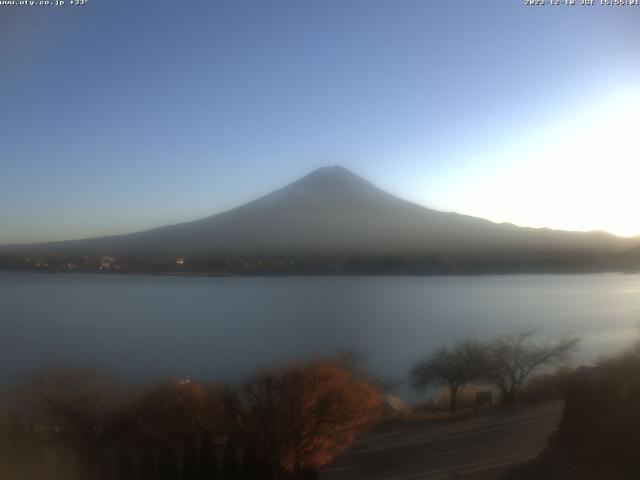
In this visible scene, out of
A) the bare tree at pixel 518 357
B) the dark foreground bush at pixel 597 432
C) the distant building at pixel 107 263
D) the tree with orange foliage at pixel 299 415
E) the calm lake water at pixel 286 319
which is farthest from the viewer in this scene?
the distant building at pixel 107 263

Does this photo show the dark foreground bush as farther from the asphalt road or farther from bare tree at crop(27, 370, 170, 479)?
bare tree at crop(27, 370, 170, 479)

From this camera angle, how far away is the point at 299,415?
359 cm

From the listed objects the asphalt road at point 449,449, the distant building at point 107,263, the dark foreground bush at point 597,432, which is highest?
the distant building at point 107,263

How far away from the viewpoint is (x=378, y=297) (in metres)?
8.67

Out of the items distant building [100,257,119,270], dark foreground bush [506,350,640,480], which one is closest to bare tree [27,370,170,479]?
dark foreground bush [506,350,640,480]

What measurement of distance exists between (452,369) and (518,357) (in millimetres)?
877

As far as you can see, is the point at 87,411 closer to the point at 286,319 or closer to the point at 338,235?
the point at 286,319

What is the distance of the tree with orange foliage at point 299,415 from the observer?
348 cm

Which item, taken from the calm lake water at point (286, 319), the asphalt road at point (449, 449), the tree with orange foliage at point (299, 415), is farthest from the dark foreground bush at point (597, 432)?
the calm lake water at point (286, 319)

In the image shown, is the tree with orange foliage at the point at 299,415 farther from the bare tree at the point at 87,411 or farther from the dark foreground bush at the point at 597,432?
the dark foreground bush at the point at 597,432

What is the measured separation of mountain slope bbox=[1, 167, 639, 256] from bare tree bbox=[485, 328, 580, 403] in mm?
1663

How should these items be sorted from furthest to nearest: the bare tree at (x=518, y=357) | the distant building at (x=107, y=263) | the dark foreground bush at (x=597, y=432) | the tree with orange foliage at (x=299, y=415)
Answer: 1. the distant building at (x=107, y=263)
2. the bare tree at (x=518, y=357)
3. the tree with orange foliage at (x=299, y=415)
4. the dark foreground bush at (x=597, y=432)

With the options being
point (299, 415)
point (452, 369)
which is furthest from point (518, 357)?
point (299, 415)

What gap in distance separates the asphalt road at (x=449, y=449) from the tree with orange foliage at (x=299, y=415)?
201mm
